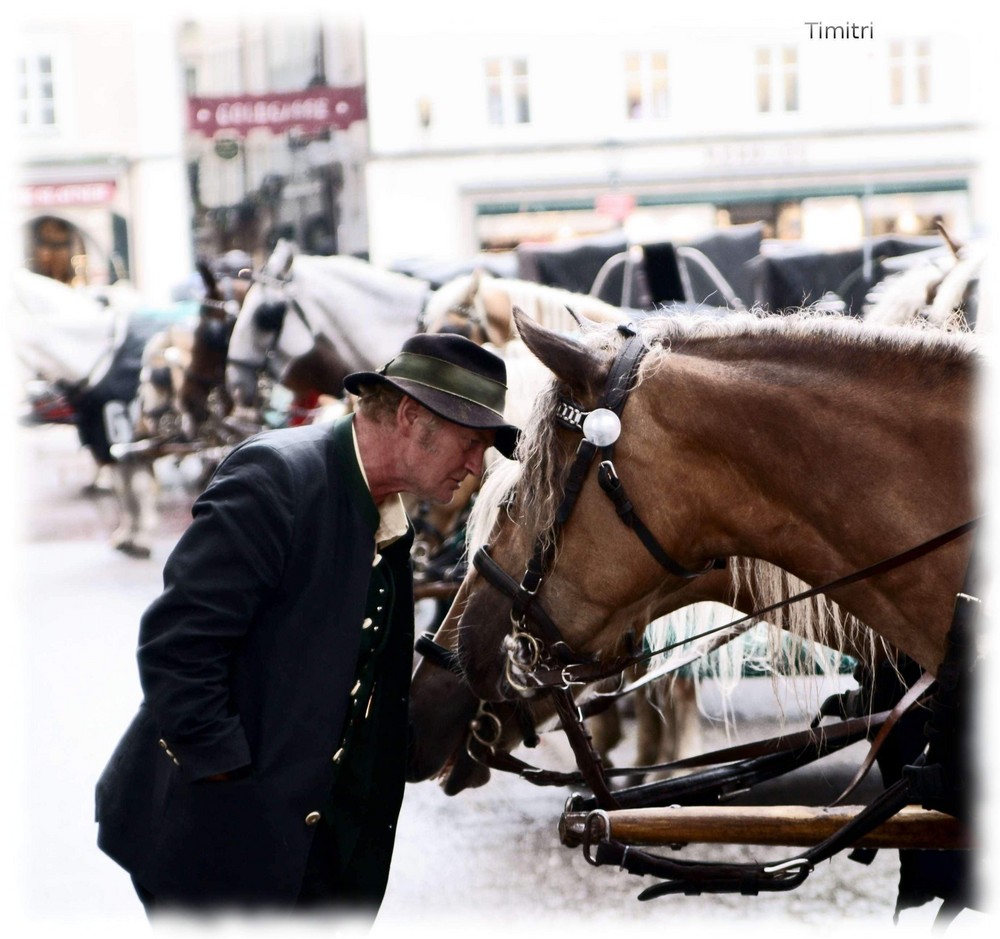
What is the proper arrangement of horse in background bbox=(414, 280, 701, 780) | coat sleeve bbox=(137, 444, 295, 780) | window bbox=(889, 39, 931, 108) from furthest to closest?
window bbox=(889, 39, 931, 108), horse in background bbox=(414, 280, 701, 780), coat sleeve bbox=(137, 444, 295, 780)

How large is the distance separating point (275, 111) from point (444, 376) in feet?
35.9

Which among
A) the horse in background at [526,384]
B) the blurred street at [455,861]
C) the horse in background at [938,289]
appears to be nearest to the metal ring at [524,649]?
the blurred street at [455,861]

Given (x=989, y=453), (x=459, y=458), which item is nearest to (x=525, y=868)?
(x=459, y=458)

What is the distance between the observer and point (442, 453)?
2303 mm

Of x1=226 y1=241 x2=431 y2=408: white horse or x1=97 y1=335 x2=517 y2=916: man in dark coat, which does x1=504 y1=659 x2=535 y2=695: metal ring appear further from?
x1=226 y1=241 x2=431 y2=408: white horse

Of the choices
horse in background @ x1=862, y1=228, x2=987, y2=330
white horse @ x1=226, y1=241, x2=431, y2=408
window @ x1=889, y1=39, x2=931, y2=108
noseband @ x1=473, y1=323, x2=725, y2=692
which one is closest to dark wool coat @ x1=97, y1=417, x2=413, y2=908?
noseband @ x1=473, y1=323, x2=725, y2=692

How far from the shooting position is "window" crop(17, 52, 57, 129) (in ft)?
57.2

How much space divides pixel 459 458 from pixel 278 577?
0.42 meters

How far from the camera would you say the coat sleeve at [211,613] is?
2.07m

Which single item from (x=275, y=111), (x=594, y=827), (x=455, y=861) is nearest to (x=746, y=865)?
(x=594, y=827)

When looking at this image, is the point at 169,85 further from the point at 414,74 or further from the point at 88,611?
the point at 88,611

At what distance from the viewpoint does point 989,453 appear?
2.07 m

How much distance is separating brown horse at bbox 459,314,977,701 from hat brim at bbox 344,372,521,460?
3.6 inches

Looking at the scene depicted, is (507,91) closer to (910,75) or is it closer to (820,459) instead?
(910,75)
